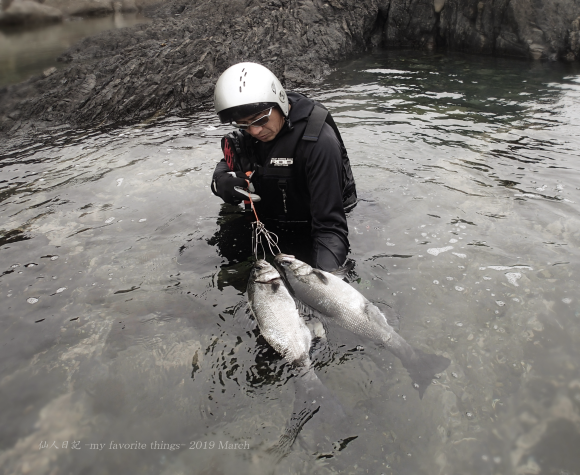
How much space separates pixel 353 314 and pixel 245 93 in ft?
8.16

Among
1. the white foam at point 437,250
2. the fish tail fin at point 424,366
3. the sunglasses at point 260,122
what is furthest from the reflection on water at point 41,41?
the fish tail fin at point 424,366

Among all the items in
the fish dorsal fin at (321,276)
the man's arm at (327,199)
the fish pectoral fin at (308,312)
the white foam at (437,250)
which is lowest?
the white foam at (437,250)

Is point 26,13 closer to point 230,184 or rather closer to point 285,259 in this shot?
point 230,184

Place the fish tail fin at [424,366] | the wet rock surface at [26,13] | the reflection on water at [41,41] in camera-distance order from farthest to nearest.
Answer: the wet rock surface at [26,13], the reflection on water at [41,41], the fish tail fin at [424,366]

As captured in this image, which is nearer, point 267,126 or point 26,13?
point 267,126

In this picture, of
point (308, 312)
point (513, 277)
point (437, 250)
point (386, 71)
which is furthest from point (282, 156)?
point (386, 71)

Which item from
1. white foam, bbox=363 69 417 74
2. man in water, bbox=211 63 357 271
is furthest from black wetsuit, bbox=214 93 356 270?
Result: white foam, bbox=363 69 417 74

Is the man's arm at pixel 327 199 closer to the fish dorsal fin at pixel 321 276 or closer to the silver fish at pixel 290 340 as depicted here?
the fish dorsal fin at pixel 321 276

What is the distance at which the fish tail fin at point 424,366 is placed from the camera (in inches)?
143

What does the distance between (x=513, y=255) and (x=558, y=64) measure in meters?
11.8

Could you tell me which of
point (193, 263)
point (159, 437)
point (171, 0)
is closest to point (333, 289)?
point (159, 437)

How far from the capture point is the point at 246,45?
1502cm

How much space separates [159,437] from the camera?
11.2 feet

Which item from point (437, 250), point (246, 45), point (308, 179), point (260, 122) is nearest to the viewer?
point (260, 122)
